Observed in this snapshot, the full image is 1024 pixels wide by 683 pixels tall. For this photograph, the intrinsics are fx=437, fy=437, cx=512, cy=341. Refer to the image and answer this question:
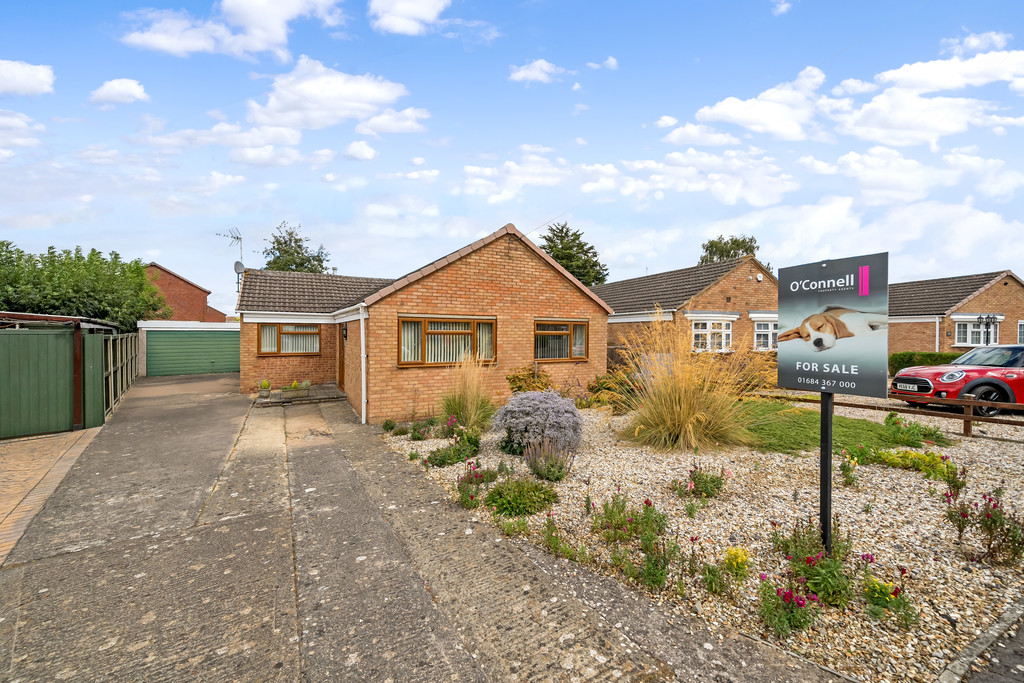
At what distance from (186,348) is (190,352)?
0.81 ft

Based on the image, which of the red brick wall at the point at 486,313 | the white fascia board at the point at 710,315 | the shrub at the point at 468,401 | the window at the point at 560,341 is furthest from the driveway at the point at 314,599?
the white fascia board at the point at 710,315

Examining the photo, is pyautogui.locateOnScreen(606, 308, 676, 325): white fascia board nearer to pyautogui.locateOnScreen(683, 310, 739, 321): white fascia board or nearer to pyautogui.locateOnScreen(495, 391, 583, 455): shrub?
pyautogui.locateOnScreen(683, 310, 739, 321): white fascia board

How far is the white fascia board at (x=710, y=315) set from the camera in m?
17.5

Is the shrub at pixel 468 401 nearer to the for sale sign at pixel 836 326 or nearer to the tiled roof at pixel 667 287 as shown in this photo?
the for sale sign at pixel 836 326

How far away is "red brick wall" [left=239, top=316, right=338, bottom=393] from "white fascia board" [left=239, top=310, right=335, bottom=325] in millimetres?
218

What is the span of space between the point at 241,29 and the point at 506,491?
8.64 metres

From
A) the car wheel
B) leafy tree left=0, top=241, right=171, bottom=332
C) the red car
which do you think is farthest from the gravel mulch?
leafy tree left=0, top=241, right=171, bottom=332

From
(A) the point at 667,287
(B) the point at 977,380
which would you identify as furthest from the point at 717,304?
(B) the point at 977,380

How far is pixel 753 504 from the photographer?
191 inches

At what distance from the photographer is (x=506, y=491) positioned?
5.11 metres

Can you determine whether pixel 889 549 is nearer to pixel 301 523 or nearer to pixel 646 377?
pixel 646 377

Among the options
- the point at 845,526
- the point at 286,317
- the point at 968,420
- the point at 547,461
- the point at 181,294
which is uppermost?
the point at 181,294

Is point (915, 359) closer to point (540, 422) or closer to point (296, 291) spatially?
point (540, 422)

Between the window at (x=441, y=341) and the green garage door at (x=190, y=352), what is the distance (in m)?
16.5
